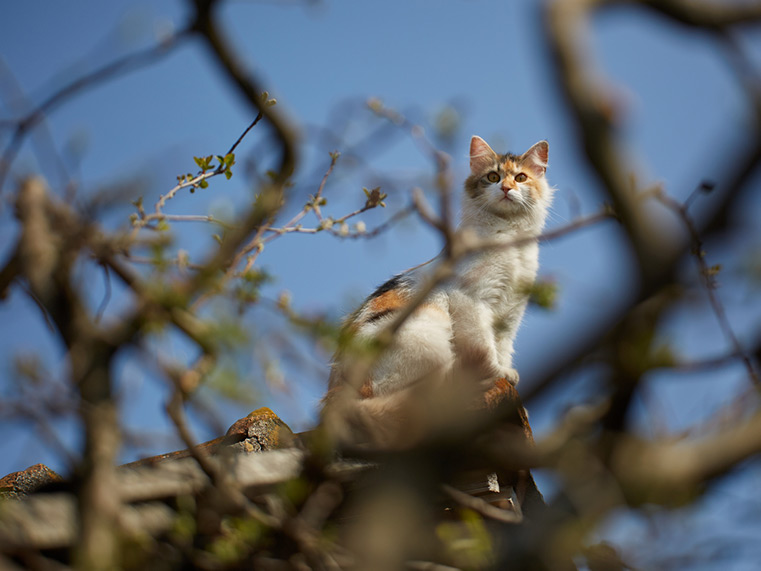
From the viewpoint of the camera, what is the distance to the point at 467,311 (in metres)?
4.52

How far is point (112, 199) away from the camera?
1993 mm

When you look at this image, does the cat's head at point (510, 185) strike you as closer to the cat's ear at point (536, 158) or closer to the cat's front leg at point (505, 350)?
the cat's ear at point (536, 158)

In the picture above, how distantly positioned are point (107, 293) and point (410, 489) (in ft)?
3.52

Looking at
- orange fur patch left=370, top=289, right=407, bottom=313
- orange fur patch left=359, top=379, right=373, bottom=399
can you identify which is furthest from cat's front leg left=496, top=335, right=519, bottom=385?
orange fur patch left=359, top=379, right=373, bottom=399

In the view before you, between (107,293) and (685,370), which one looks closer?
(685,370)

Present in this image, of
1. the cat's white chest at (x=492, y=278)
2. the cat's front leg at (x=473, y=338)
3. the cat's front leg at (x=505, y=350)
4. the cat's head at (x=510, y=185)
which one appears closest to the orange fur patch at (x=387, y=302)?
the cat's front leg at (x=473, y=338)

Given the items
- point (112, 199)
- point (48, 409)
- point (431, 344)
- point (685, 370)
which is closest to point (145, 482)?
point (48, 409)

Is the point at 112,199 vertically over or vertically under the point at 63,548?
over

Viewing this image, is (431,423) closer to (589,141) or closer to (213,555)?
(589,141)

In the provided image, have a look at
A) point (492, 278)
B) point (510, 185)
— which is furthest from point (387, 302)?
point (510, 185)

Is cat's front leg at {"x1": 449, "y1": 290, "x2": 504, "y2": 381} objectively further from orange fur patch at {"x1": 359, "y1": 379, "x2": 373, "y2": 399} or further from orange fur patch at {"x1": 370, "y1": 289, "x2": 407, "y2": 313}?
orange fur patch at {"x1": 359, "y1": 379, "x2": 373, "y2": 399}

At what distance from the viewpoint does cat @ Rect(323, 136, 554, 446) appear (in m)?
3.55

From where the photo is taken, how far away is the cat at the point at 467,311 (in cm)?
355

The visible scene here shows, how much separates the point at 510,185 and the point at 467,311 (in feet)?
5.01
